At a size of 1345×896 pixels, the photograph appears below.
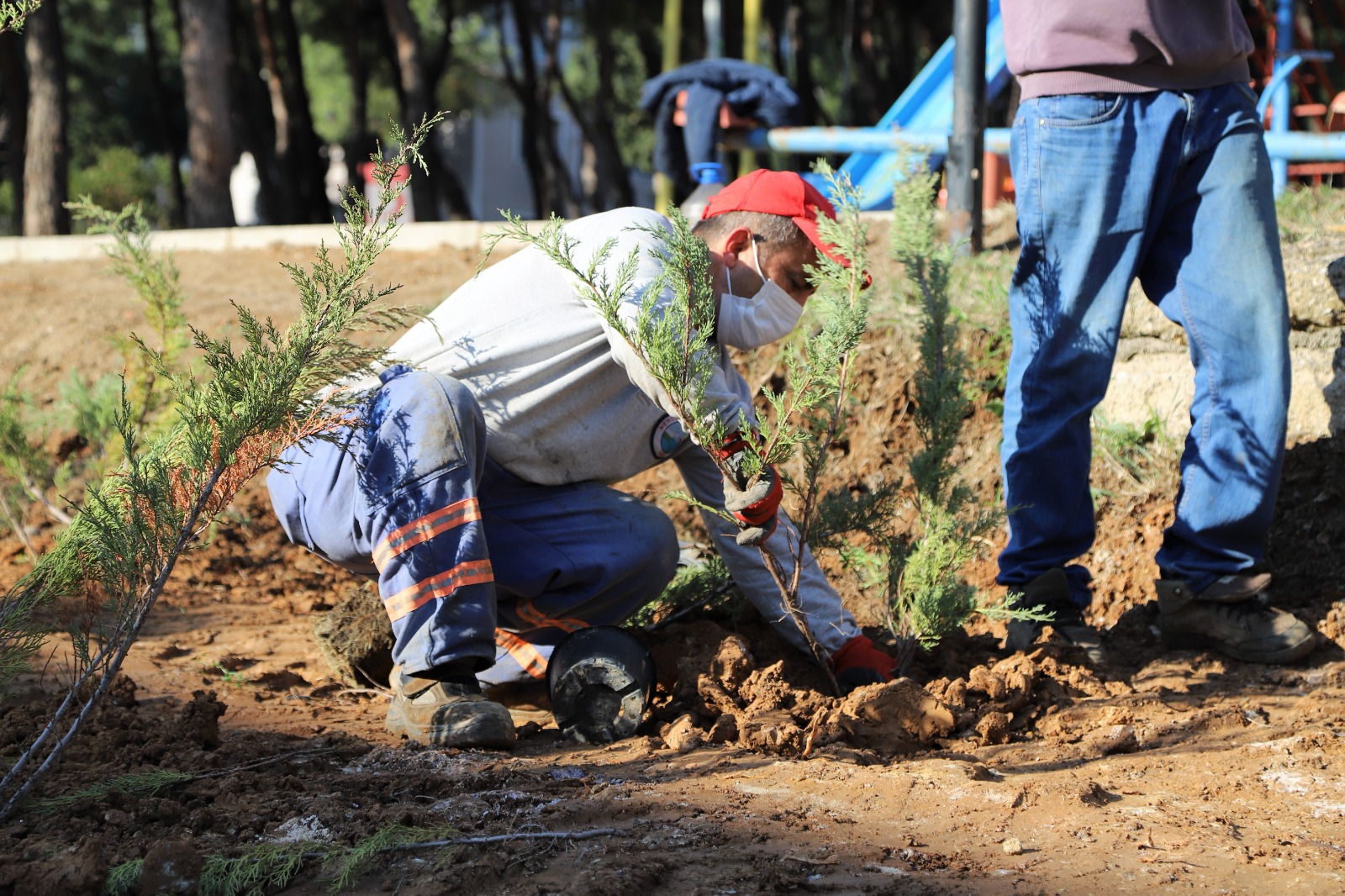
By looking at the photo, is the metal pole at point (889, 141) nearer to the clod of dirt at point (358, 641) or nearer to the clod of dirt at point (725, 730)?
the clod of dirt at point (358, 641)

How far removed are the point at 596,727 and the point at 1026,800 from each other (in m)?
1.04

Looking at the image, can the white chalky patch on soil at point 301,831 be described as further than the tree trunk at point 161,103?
No

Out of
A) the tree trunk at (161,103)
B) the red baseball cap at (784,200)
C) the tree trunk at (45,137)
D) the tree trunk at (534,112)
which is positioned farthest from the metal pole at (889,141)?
the tree trunk at (161,103)

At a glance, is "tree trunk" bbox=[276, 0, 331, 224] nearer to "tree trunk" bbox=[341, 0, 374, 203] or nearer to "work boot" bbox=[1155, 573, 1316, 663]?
"tree trunk" bbox=[341, 0, 374, 203]

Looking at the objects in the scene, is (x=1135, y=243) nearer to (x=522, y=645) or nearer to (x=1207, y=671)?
(x=1207, y=671)

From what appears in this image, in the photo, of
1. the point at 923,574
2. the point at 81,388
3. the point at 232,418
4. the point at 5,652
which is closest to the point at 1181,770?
the point at 923,574

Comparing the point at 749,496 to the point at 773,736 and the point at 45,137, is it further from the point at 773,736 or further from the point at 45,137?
the point at 45,137

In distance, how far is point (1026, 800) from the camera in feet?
7.59

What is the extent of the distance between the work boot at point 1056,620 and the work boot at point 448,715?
1472mm

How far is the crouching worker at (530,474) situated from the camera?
2826mm

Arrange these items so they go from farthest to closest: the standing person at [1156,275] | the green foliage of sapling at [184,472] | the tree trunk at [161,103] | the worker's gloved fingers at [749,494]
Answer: the tree trunk at [161,103] < the standing person at [1156,275] < the worker's gloved fingers at [749,494] < the green foliage of sapling at [184,472]

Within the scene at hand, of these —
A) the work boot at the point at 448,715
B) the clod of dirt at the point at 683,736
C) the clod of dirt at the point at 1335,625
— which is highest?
the work boot at the point at 448,715

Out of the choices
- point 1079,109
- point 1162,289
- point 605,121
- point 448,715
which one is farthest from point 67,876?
point 605,121

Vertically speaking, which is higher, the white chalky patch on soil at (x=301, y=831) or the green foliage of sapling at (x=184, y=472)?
the green foliage of sapling at (x=184, y=472)
